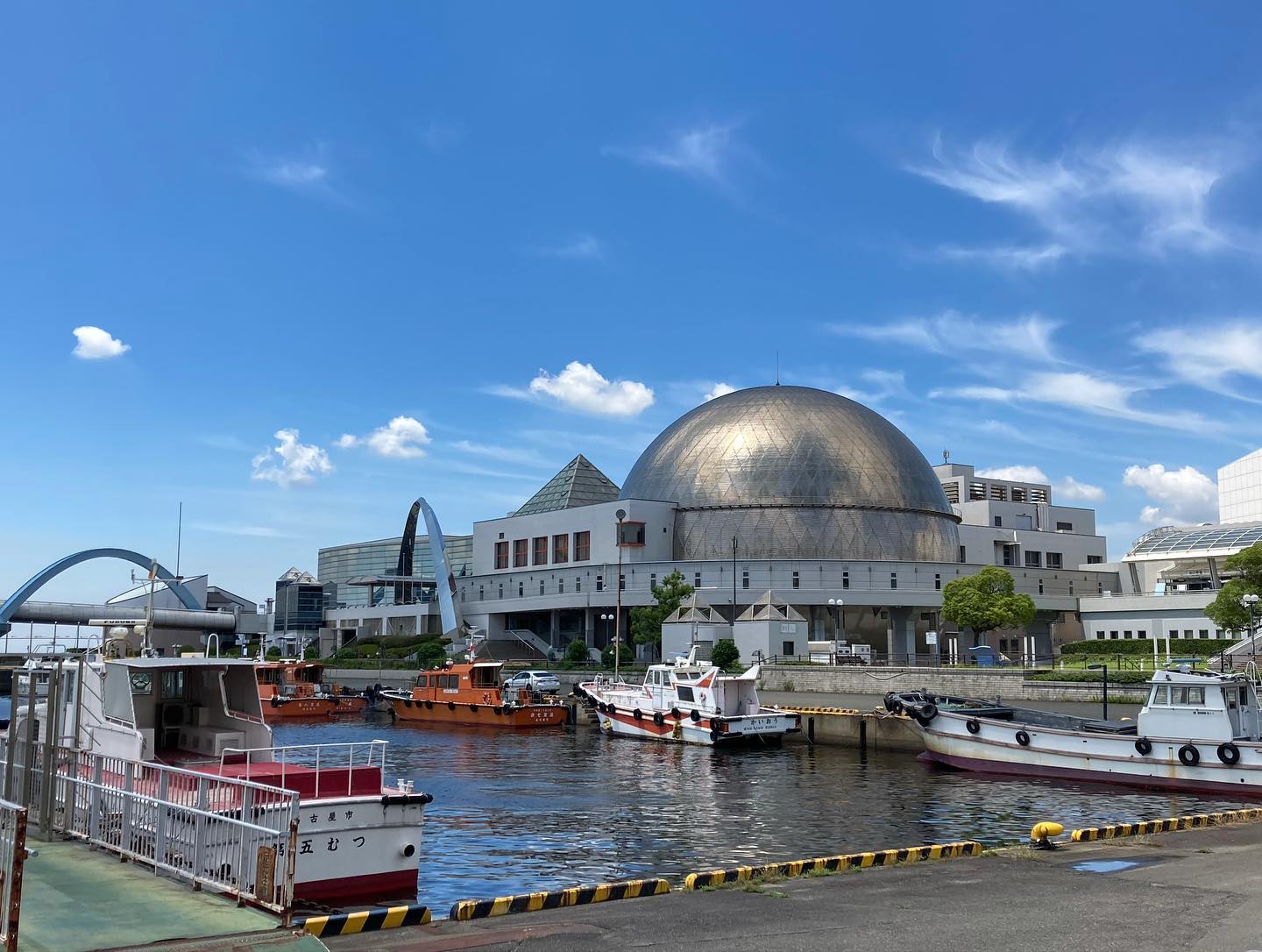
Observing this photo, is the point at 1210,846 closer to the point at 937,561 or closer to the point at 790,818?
the point at 790,818

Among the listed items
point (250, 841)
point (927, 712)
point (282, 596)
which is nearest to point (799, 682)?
point (927, 712)

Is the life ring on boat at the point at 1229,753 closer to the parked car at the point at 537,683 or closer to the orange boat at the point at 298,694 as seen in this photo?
the parked car at the point at 537,683

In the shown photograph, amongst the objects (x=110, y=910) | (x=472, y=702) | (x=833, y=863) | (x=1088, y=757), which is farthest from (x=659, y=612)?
(x=110, y=910)

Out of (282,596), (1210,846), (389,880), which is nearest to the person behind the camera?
(389,880)

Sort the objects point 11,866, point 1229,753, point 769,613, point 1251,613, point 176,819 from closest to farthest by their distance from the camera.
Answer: point 11,866 → point 176,819 → point 1229,753 → point 1251,613 → point 769,613

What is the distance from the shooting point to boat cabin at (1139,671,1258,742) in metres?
33.3

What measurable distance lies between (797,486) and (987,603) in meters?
25.7

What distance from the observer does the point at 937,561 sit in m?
110

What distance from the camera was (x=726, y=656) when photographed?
73.8 meters

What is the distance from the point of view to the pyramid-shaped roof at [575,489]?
128125 mm

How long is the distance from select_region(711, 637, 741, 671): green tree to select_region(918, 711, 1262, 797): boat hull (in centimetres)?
3202

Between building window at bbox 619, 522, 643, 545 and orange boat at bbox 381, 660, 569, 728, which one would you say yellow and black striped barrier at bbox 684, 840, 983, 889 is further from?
building window at bbox 619, 522, 643, 545

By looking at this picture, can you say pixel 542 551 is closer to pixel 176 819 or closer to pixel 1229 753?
pixel 1229 753

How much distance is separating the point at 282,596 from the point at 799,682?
4571 inches
